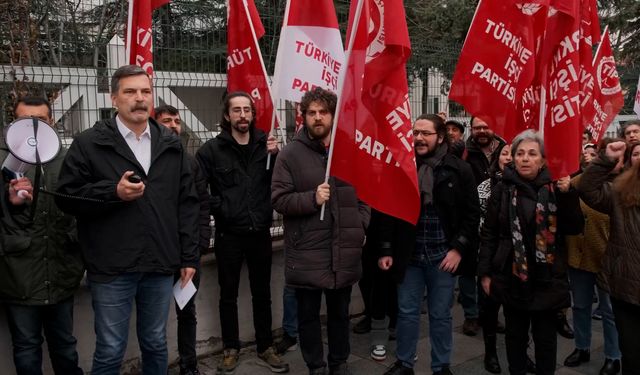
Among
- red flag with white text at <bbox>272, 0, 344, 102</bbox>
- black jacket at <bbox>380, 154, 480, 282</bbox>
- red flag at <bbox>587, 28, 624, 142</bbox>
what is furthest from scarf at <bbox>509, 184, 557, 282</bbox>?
red flag at <bbox>587, 28, 624, 142</bbox>

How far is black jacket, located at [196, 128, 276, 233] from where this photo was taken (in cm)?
460

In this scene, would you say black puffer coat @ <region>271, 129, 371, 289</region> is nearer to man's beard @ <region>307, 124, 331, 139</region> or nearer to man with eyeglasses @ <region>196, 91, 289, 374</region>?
man's beard @ <region>307, 124, 331, 139</region>

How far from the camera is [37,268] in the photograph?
355cm

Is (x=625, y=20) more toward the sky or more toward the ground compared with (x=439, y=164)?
more toward the sky

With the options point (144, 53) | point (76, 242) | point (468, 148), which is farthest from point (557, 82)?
point (76, 242)

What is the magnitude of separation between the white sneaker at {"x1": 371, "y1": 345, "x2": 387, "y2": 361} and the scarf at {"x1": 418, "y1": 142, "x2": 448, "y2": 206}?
4.61ft

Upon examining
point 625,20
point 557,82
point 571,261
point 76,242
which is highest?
point 625,20

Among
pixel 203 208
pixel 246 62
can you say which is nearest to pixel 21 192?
pixel 203 208

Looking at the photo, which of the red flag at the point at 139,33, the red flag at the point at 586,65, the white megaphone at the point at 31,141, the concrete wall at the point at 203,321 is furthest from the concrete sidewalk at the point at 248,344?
the red flag at the point at 586,65

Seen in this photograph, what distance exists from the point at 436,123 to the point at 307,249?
1318 millimetres

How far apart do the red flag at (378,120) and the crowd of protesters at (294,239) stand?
1.25 feet

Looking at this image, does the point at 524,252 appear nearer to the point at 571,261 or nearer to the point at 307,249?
the point at 571,261

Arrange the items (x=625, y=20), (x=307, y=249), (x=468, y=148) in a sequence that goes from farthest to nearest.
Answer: (x=625, y=20) < (x=468, y=148) < (x=307, y=249)

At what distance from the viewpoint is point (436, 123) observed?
14.2 ft
